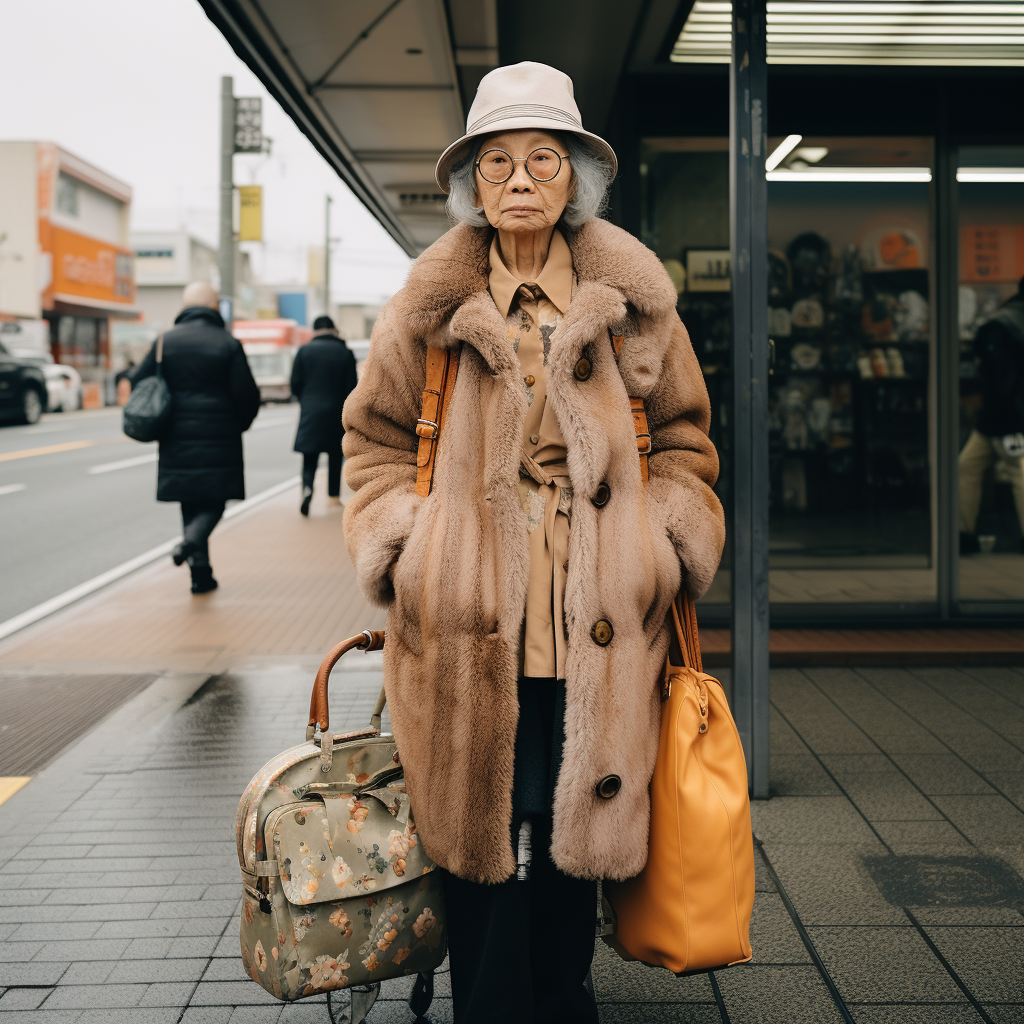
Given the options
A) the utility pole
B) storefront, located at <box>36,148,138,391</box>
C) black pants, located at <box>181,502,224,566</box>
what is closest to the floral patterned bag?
black pants, located at <box>181,502,224,566</box>

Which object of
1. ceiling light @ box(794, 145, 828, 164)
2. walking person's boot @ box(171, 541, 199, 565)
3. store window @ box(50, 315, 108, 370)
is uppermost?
store window @ box(50, 315, 108, 370)

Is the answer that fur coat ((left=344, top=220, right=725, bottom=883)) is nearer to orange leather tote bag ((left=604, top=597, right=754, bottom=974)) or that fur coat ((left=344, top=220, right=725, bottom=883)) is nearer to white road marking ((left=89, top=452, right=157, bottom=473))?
orange leather tote bag ((left=604, top=597, right=754, bottom=974))

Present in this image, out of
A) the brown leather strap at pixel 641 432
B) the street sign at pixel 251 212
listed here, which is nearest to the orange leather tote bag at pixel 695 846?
the brown leather strap at pixel 641 432

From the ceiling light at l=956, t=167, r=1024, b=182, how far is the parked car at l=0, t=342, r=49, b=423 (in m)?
21.9

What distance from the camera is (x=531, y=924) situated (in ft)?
7.32

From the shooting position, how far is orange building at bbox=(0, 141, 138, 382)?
35.8 meters

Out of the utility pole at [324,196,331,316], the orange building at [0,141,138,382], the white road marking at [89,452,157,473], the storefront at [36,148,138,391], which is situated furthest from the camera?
the utility pole at [324,196,331,316]

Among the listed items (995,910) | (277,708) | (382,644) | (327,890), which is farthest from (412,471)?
(277,708)

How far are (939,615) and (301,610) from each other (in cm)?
391

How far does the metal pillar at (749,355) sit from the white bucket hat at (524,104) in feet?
5.12

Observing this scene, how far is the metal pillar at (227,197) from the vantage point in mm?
13312

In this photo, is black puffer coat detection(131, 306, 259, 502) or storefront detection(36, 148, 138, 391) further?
storefront detection(36, 148, 138, 391)

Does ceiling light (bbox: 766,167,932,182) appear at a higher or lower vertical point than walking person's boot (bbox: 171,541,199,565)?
higher

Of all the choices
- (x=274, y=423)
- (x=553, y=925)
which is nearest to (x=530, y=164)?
(x=553, y=925)
